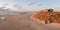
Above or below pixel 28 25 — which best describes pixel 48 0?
above

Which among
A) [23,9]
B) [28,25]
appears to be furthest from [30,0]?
[28,25]

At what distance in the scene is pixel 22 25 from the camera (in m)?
0.94

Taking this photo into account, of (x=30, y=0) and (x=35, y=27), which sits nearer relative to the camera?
(x=35, y=27)

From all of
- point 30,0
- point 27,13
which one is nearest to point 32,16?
point 27,13

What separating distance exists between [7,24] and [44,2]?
370mm

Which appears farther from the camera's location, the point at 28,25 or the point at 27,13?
the point at 27,13

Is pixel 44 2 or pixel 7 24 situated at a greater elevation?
pixel 44 2

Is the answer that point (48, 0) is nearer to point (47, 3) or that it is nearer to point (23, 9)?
point (47, 3)

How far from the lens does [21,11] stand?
1058 millimetres

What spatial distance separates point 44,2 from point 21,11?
8.2 inches

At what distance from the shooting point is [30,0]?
1.12m

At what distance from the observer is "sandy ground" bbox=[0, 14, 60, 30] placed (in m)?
0.92

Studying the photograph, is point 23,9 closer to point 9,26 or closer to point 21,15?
point 21,15

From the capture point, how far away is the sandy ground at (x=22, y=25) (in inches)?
36.0
